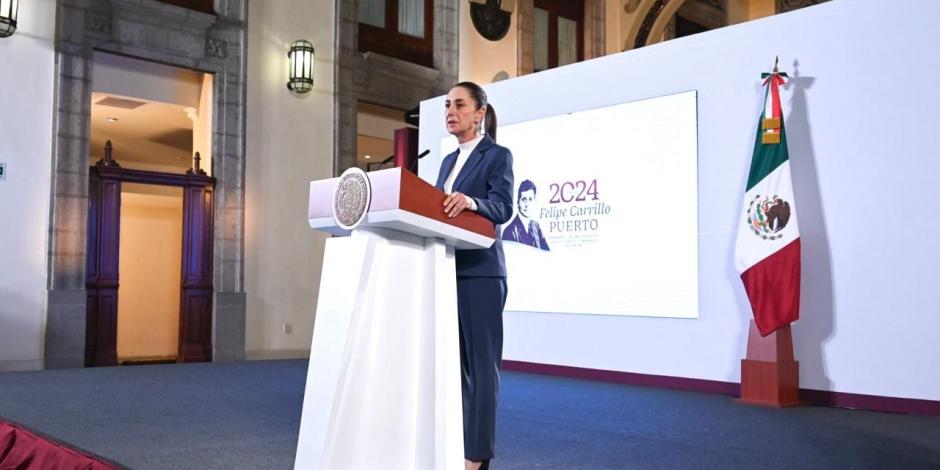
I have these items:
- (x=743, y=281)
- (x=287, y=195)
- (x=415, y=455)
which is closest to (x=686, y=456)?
(x=415, y=455)

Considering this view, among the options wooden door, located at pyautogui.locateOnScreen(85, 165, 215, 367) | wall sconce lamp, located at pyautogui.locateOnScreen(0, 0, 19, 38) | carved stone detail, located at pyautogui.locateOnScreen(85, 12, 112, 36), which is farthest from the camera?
wooden door, located at pyautogui.locateOnScreen(85, 165, 215, 367)

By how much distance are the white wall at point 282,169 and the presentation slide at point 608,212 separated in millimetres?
2821

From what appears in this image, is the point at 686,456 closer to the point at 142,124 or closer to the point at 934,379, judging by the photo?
the point at 934,379

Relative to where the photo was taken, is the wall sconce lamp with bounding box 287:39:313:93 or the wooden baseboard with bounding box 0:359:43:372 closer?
the wooden baseboard with bounding box 0:359:43:372

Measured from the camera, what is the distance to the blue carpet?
317cm

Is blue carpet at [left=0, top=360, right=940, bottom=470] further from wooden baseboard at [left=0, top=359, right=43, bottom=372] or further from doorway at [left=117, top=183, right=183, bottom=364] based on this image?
doorway at [left=117, top=183, right=183, bottom=364]

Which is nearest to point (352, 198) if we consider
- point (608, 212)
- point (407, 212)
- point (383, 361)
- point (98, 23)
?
point (407, 212)

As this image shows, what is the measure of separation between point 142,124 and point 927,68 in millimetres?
8552

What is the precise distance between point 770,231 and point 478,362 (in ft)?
11.2

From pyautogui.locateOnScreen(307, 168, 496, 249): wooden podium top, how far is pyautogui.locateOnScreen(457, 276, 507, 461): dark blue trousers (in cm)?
21

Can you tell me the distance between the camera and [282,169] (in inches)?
342

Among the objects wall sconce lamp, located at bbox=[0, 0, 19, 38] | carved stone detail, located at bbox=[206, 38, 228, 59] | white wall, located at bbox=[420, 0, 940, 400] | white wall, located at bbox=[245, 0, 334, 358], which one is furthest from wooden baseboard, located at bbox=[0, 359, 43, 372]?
white wall, located at bbox=[420, 0, 940, 400]

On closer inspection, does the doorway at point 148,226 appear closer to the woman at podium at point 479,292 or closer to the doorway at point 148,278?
the doorway at point 148,278

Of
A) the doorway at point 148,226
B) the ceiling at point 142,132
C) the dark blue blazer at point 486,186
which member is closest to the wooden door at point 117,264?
the doorway at point 148,226
